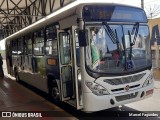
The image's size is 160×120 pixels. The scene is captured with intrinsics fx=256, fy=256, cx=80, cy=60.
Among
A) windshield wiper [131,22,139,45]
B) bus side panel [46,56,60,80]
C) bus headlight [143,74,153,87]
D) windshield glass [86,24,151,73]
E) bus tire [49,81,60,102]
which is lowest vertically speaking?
bus tire [49,81,60,102]

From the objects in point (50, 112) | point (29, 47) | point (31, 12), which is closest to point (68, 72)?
point (50, 112)

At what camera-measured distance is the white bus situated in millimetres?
5797

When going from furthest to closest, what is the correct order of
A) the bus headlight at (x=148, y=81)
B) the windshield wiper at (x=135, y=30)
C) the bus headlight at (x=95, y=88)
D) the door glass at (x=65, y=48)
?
the door glass at (x=65, y=48), the bus headlight at (x=148, y=81), the windshield wiper at (x=135, y=30), the bus headlight at (x=95, y=88)

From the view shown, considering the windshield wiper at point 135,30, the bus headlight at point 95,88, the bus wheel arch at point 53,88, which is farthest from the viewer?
the bus wheel arch at point 53,88

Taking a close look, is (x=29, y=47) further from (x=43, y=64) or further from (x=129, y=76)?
(x=129, y=76)

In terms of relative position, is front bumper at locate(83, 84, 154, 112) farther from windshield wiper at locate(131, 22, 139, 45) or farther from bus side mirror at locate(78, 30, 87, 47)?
windshield wiper at locate(131, 22, 139, 45)

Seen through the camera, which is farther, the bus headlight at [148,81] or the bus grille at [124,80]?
the bus headlight at [148,81]

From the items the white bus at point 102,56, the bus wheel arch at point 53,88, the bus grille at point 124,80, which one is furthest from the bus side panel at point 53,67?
the bus grille at point 124,80

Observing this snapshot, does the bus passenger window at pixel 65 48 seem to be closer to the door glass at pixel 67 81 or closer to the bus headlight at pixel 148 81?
the door glass at pixel 67 81

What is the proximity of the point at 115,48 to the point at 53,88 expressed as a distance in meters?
2.78

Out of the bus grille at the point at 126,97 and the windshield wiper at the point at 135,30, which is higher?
the windshield wiper at the point at 135,30

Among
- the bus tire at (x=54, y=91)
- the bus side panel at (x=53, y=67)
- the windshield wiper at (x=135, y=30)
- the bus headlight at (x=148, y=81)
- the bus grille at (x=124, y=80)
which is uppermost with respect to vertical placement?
the windshield wiper at (x=135, y=30)

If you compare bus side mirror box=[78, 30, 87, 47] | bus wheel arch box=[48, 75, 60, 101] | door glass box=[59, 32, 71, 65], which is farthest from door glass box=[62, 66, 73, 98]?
bus side mirror box=[78, 30, 87, 47]

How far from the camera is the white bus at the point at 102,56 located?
19.0 feet
